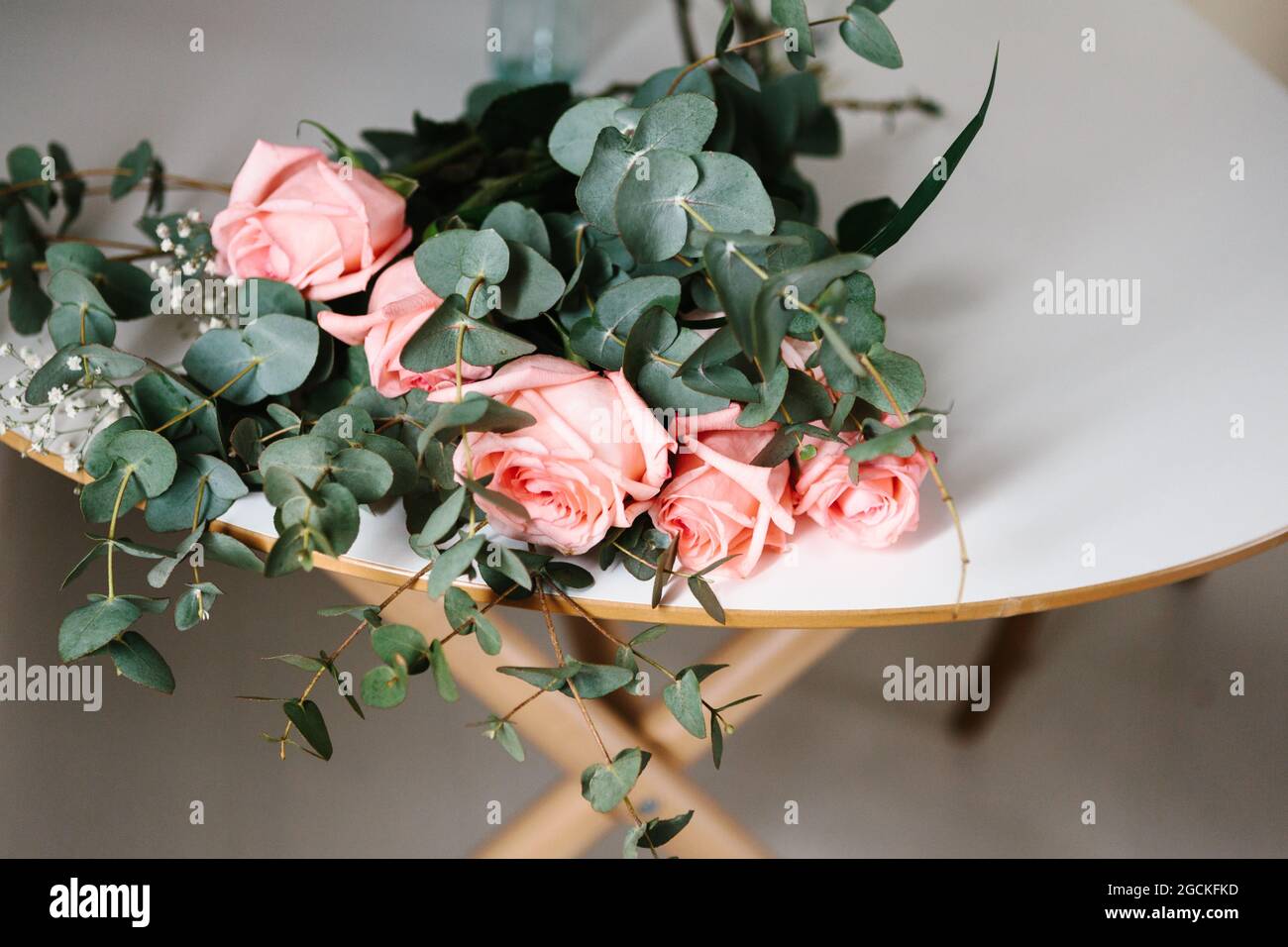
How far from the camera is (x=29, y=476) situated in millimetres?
1382

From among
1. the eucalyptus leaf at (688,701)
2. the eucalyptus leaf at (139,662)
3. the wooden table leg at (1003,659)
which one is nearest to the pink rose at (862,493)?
the eucalyptus leaf at (688,701)

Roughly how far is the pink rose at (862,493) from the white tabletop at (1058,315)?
0.03 m

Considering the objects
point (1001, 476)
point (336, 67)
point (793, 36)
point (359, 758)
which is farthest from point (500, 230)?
point (359, 758)

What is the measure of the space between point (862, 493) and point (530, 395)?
7.7 inches

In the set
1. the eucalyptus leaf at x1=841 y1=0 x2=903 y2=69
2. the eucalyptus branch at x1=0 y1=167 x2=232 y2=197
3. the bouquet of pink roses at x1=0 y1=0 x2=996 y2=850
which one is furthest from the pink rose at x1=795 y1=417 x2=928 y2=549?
the eucalyptus branch at x1=0 y1=167 x2=232 y2=197

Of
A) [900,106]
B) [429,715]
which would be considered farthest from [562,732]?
[900,106]

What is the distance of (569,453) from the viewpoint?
20.2 inches

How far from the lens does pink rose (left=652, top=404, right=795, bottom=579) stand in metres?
0.54

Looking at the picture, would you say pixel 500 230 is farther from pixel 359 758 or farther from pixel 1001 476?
pixel 359 758

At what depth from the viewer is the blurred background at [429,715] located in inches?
45.0

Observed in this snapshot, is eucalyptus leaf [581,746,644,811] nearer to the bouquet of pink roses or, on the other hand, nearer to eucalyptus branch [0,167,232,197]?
the bouquet of pink roses

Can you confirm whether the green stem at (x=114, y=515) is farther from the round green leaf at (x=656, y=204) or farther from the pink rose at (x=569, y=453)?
the round green leaf at (x=656, y=204)

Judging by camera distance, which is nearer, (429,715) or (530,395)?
(530,395)

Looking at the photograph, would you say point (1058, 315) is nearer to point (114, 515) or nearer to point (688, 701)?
point (688, 701)
